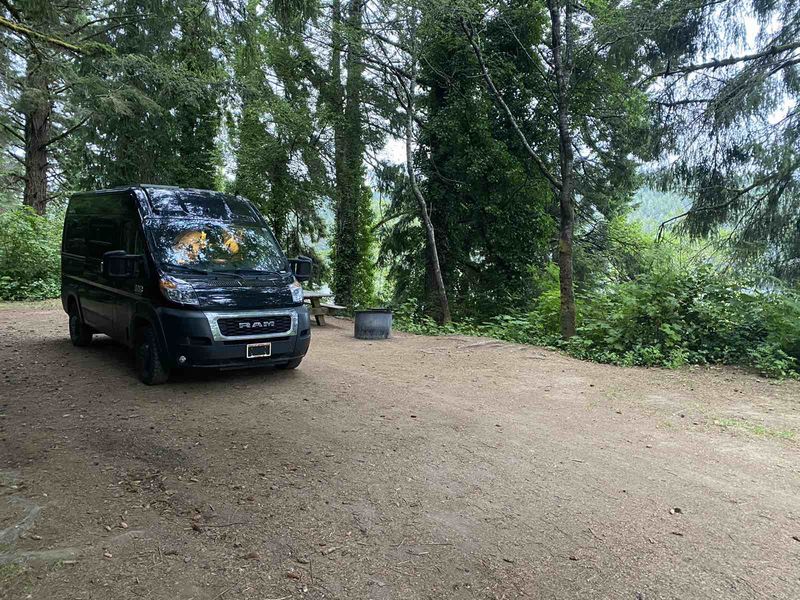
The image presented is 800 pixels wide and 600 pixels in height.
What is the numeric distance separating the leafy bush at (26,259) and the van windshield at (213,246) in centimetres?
1114

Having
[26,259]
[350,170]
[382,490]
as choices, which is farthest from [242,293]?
[26,259]

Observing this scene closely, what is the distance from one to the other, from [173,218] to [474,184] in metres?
11.4

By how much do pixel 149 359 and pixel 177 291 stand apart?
89 cm

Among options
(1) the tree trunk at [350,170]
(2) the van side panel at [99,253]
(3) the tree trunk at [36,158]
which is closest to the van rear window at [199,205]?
(2) the van side panel at [99,253]

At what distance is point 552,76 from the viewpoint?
15234mm

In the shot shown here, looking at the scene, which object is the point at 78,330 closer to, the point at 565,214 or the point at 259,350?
the point at 259,350

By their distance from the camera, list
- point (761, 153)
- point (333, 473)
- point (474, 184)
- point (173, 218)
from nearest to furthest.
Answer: point (333, 473)
point (173, 218)
point (761, 153)
point (474, 184)

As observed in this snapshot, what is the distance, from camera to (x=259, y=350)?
5746mm

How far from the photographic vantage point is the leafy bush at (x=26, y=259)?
567 inches

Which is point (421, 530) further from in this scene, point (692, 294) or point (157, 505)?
point (692, 294)

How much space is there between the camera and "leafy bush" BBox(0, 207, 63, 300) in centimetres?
1439

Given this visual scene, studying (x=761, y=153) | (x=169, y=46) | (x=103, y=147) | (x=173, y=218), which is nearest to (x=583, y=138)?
(x=761, y=153)

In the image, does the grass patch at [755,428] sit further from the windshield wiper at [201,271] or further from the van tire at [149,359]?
the van tire at [149,359]

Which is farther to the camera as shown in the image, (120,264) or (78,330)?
(78,330)
